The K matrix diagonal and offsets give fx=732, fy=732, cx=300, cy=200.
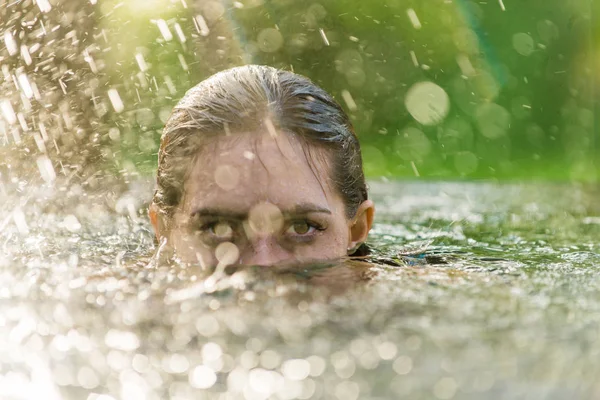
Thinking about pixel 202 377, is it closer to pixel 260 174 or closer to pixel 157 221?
pixel 260 174

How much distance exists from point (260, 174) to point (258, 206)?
13cm

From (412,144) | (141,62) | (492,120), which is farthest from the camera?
(412,144)

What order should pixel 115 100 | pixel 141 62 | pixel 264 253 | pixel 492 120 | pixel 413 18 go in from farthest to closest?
1. pixel 413 18
2. pixel 492 120
3. pixel 141 62
4. pixel 115 100
5. pixel 264 253

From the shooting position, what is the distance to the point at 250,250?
271 centimetres

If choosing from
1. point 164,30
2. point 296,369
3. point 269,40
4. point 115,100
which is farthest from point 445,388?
point 269,40

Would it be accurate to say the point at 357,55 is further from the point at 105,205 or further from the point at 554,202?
the point at 105,205

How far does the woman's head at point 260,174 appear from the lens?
274 centimetres

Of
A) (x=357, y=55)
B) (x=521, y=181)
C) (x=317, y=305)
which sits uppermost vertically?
(x=357, y=55)

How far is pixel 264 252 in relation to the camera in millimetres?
2678

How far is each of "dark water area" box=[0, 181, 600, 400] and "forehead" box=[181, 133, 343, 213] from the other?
32cm

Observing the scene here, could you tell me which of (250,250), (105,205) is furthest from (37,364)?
(105,205)

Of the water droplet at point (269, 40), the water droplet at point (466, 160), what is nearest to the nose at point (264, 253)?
the water droplet at point (269, 40)

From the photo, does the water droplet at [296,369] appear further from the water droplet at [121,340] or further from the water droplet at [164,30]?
the water droplet at [164,30]

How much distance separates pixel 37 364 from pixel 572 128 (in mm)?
13711
